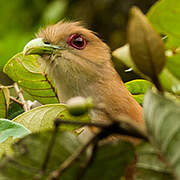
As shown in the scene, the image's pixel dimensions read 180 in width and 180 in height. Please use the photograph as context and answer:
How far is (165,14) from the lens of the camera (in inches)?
45.1

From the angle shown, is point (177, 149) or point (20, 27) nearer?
point (177, 149)

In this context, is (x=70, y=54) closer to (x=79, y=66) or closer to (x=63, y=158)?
(x=79, y=66)

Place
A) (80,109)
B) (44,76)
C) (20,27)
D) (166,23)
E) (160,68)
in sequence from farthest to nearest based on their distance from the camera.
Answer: (20,27) → (44,76) → (166,23) → (160,68) → (80,109)

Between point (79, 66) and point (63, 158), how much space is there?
5.64ft

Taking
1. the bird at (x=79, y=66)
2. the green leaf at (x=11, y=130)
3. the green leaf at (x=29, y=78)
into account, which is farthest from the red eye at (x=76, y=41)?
the green leaf at (x=11, y=130)

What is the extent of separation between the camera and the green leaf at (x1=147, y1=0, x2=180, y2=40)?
1134 millimetres

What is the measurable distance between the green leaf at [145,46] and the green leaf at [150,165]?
0.16 meters

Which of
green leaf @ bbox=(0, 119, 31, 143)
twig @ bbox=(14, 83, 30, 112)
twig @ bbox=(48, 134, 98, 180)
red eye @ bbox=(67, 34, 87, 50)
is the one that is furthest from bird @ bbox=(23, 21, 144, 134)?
twig @ bbox=(48, 134, 98, 180)

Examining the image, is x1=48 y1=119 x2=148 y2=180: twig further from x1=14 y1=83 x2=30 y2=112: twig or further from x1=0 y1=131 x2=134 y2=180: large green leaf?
x1=14 y1=83 x2=30 y2=112: twig

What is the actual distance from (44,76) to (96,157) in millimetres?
1608

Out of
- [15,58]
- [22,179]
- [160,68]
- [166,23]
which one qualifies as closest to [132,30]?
[160,68]

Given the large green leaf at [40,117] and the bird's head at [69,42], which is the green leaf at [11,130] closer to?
the large green leaf at [40,117]

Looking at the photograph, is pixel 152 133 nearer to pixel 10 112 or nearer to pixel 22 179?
pixel 22 179

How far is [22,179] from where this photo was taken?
0.98 meters
